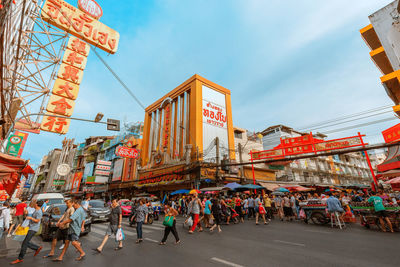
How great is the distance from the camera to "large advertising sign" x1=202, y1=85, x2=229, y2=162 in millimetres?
24237

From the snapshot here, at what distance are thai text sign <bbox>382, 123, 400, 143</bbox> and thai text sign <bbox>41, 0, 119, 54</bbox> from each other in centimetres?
2237

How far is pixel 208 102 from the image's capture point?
1043 inches

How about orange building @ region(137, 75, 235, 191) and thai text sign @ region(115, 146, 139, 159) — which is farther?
thai text sign @ region(115, 146, 139, 159)

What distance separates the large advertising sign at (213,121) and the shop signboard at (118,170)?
20161 mm

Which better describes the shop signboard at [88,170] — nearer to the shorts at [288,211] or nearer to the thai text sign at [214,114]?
the thai text sign at [214,114]

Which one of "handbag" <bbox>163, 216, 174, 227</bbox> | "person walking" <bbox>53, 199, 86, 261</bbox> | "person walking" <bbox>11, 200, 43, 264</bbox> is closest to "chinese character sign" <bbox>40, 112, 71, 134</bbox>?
"person walking" <bbox>11, 200, 43, 264</bbox>

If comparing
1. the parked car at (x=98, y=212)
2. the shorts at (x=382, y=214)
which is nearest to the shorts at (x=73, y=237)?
the parked car at (x=98, y=212)

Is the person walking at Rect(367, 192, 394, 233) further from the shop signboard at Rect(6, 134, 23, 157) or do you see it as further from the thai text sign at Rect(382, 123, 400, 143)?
the shop signboard at Rect(6, 134, 23, 157)

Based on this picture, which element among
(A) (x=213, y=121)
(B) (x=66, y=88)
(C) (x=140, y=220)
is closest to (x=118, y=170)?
(A) (x=213, y=121)

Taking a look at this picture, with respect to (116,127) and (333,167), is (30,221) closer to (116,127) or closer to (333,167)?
(116,127)

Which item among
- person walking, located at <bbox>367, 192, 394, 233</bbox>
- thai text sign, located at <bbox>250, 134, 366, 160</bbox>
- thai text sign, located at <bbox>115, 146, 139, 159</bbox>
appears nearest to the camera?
person walking, located at <bbox>367, 192, 394, 233</bbox>

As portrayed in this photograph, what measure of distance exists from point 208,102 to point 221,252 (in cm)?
2193

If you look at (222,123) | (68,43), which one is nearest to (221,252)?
(68,43)

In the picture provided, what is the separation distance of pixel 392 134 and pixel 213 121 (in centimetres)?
1735
